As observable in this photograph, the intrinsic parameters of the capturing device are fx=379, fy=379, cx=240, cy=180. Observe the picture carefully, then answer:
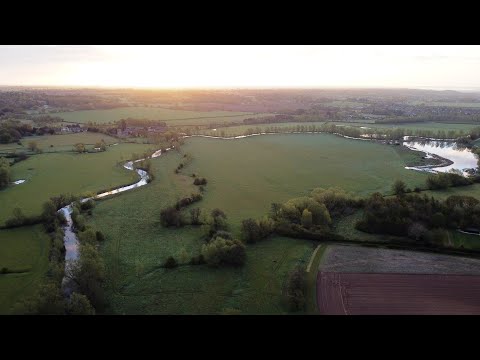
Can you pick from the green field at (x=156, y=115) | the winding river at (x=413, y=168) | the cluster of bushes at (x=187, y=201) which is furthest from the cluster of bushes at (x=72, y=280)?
the green field at (x=156, y=115)

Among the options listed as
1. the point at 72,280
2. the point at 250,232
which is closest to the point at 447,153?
the point at 250,232

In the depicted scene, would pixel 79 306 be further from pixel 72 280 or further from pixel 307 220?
pixel 307 220

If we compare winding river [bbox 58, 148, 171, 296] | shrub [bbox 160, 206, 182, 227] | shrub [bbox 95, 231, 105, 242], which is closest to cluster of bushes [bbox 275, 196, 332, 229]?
shrub [bbox 160, 206, 182, 227]

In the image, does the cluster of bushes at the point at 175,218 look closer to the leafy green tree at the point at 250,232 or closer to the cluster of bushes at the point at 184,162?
the leafy green tree at the point at 250,232

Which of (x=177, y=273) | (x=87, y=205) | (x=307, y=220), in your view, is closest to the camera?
(x=177, y=273)

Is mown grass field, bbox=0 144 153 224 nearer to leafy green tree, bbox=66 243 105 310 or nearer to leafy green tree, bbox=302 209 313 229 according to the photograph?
leafy green tree, bbox=66 243 105 310

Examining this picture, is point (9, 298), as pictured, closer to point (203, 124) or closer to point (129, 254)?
point (129, 254)
